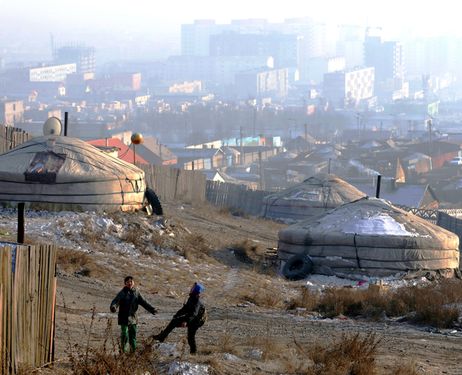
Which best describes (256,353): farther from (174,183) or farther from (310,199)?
(310,199)

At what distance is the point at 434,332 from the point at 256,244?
10.3 meters

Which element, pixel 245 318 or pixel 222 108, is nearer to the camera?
pixel 245 318

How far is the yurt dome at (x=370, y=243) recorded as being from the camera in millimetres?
24391

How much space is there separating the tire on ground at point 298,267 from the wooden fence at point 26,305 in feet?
41.0

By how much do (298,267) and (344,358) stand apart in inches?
457

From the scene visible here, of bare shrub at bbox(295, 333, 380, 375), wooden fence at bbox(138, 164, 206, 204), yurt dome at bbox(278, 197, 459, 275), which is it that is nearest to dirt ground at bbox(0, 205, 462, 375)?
bare shrub at bbox(295, 333, 380, 375)

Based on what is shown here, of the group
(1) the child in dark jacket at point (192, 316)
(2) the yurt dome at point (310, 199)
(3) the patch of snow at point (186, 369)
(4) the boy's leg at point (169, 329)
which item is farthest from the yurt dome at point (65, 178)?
(3) the patch of snow at point (186, 369)

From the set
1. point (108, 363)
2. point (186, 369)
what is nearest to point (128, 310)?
point (186, 369)

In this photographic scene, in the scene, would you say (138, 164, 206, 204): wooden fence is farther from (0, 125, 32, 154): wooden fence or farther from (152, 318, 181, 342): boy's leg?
(152, 318, 181, 342): boy's leg

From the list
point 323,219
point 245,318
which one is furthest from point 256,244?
point 245,318

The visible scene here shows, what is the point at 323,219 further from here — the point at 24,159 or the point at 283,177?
the point at 283,177

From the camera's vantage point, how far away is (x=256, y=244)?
86.8ft

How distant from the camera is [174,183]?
34.1 m

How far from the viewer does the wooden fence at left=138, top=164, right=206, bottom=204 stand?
3316cm
